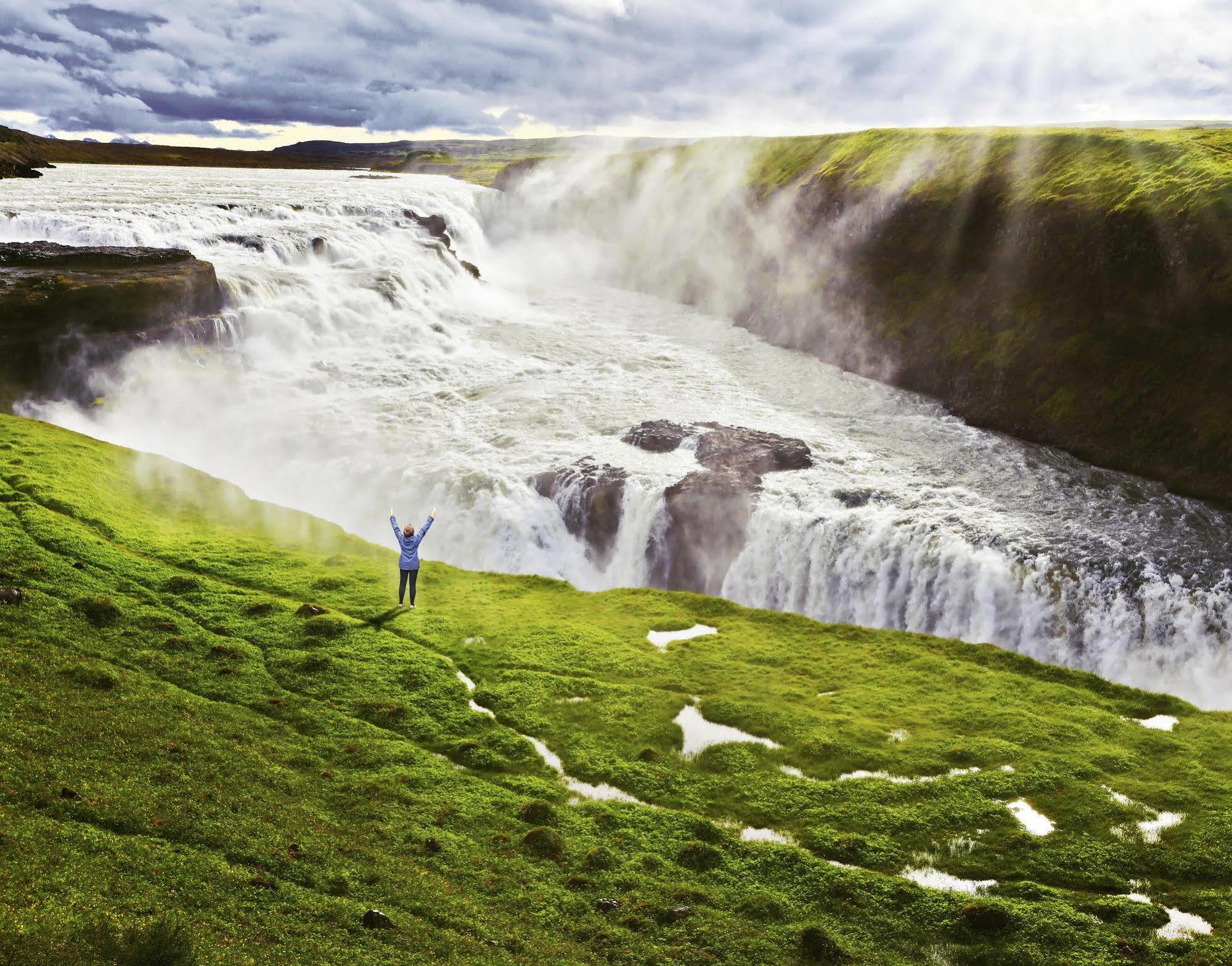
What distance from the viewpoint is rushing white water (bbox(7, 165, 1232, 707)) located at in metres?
28.7

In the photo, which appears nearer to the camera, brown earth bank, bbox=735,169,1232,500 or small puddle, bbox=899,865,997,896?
small puddle, bbox=899,865,997,896

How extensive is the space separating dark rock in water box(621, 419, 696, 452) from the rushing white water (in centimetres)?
99

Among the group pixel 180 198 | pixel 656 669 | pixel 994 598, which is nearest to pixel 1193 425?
pixel 994 598

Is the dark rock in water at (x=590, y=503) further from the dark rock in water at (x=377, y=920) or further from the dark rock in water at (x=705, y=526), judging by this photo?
the dark rock in water at (x=377, y=920)

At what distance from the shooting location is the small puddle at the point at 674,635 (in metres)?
23.9

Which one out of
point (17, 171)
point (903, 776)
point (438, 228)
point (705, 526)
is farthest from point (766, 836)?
point (17, 171)

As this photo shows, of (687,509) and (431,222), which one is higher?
(431,222)

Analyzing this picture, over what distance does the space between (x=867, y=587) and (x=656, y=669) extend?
1191cm

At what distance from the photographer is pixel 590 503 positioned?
34.2 m

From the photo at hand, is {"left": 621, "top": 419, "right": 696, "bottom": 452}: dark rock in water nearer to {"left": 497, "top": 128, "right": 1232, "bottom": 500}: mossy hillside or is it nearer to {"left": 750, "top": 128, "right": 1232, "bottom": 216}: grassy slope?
{"left": 497, "top": 128, "right": 1232, "bottom": 500}: mossy hillside

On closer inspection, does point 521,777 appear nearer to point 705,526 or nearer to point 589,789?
point 589,789

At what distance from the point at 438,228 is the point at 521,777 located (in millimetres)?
69480

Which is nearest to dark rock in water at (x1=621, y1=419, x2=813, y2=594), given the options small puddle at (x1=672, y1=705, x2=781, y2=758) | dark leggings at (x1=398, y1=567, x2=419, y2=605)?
dark leggings at (x1=398, y1=567, x2=419, y2=605)

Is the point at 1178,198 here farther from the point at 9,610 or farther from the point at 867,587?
the point at 9,610
